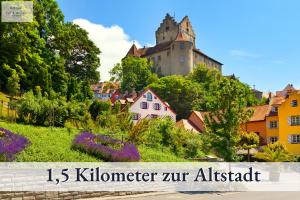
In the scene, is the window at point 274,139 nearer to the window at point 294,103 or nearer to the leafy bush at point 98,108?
the window at point 294,103

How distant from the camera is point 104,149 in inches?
779

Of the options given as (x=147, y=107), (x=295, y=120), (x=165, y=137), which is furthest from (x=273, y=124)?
(x=165, y=137)

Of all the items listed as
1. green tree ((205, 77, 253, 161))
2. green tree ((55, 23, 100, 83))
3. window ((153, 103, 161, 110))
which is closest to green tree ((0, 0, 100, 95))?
green tree ((55, 23, 100, 83))

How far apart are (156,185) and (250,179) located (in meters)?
9.74

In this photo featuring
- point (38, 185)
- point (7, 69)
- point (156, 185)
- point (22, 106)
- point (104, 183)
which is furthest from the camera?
point (7, 69)

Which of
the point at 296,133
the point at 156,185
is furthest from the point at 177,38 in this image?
the point at 156,185

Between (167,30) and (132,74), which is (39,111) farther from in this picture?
(167,30)

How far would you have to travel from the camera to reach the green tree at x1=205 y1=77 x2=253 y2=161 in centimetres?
2409

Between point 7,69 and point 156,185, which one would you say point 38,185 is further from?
point 7,69

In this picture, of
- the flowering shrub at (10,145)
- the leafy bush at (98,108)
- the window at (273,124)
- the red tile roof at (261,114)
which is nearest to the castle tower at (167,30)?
the red tile roof at (261,114)

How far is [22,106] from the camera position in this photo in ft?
86.7

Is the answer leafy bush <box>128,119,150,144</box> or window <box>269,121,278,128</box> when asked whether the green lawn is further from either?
window <box>269,121,278,128</box>

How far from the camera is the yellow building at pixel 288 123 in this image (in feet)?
173

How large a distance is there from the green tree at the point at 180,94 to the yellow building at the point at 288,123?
25.5 meters
